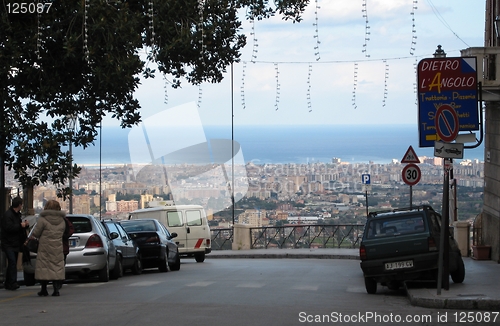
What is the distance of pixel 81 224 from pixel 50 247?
3.26 m

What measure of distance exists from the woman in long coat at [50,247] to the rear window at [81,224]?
2872 mm

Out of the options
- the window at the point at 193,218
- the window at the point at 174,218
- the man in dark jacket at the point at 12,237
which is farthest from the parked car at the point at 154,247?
the window at the point at 193,218

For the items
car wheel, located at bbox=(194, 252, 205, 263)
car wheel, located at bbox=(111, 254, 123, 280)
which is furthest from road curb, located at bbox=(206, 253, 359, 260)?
car wheel, located at bbox=(111, 254, 123, 280)

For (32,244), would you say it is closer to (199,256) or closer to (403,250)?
(403,250)

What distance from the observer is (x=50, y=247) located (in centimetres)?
1477

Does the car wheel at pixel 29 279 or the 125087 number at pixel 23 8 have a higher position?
the 125087 number at pixel 23 8

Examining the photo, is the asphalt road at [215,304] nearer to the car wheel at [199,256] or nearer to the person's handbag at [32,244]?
the person's handbag at [32,244]

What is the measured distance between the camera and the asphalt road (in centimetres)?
1091

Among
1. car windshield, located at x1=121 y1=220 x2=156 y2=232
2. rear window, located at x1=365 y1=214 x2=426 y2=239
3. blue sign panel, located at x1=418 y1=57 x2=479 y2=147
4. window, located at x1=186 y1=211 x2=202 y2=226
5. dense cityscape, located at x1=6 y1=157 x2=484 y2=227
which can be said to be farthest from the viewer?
dense cityscape, located at x1=6 y1=157 x2=484 y2=227

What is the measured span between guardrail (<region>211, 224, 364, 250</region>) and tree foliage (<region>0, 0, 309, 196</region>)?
20.7 metres

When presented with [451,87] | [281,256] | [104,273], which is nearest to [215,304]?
[104,273]

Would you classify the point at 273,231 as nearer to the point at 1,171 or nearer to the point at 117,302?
the point at 1,171

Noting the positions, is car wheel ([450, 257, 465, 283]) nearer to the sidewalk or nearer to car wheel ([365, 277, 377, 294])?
the sidewalk

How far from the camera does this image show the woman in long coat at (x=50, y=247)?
14.6 m
